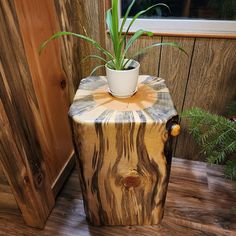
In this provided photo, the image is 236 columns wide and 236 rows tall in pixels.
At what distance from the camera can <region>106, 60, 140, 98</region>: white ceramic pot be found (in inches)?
31.0

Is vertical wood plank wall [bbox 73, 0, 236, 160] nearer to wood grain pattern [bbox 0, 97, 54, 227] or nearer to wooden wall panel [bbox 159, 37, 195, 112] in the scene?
wooden wall panel [bbox 159, 37, 195, 112]

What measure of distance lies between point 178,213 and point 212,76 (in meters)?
0.76

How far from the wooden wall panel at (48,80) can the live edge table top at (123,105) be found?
7.6 inches

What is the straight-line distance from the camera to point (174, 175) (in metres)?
1.36

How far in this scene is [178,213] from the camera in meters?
1.14

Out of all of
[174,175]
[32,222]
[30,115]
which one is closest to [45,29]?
[30,115]

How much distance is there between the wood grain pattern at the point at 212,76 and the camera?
104 centimetres

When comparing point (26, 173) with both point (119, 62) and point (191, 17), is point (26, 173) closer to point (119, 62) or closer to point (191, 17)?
point (119, 62)

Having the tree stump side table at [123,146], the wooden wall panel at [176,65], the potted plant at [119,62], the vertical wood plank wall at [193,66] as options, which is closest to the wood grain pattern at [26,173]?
the tree stump side table at [123,146]

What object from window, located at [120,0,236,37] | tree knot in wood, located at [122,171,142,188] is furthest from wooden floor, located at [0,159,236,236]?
window, located at [120,0,236,37]

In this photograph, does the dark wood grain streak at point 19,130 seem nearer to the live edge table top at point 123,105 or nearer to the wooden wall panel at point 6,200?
the wooden wall panel at point 6,200

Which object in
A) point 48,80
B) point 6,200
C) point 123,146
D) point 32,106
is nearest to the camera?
point 123,146

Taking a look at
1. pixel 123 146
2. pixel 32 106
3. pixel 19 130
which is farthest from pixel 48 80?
pixel 123 146

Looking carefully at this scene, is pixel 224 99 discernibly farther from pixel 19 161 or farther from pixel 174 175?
Result: pixel 19 161
